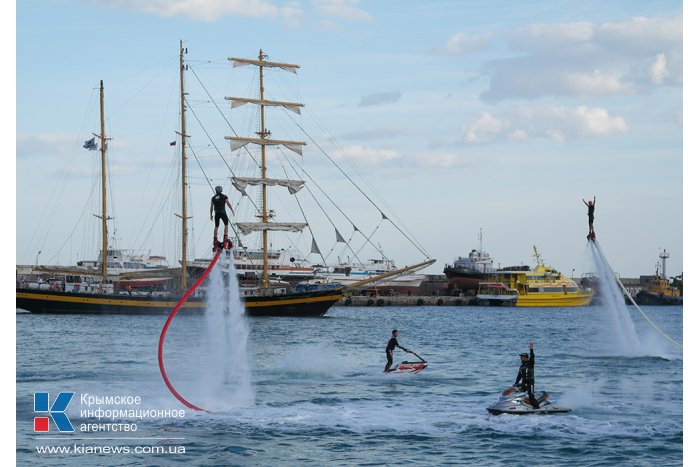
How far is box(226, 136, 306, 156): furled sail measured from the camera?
10475cm

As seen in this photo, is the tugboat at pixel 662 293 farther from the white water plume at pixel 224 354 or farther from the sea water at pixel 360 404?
the white water plume at pixel 224 354

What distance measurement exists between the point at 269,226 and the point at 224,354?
60931mm

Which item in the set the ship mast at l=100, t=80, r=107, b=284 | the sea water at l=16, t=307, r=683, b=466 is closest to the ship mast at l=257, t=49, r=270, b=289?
the ship mast at l=100, t=80, r=107, b=284

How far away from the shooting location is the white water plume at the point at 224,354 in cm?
3456

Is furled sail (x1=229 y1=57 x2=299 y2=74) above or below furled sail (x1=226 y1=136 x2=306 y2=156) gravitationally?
above

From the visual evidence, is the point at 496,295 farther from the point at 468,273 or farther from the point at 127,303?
the point at 127,303

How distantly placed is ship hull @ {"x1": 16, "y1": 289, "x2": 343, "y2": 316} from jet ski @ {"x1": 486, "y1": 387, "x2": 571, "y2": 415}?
66.6m

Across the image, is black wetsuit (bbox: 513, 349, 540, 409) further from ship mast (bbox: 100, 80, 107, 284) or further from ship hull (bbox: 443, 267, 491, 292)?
ship hull (bbox: 443, 267, 491, 292)

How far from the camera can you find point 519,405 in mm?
32281

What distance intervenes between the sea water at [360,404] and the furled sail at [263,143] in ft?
131

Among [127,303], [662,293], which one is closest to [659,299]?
[662,293]

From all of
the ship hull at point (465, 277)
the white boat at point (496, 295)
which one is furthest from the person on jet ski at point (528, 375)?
the ship hull at point (465, 277)
